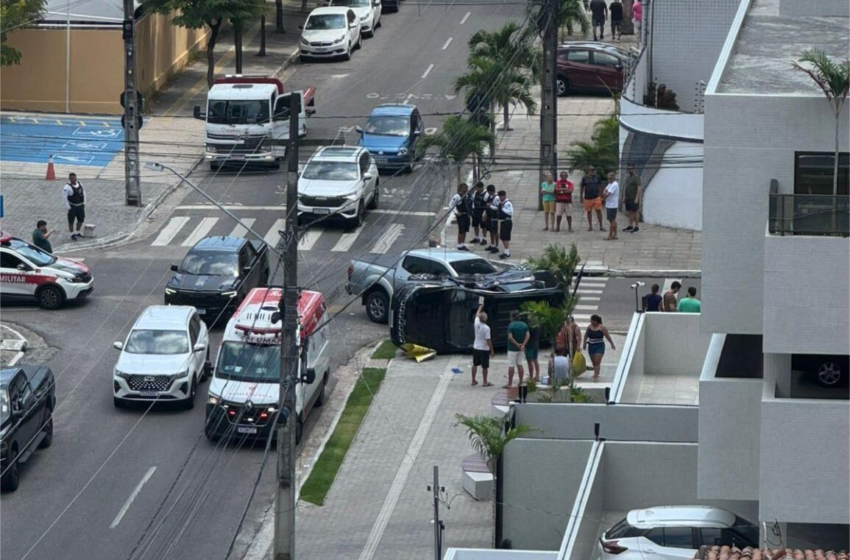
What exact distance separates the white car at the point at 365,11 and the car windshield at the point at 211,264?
2325 cm

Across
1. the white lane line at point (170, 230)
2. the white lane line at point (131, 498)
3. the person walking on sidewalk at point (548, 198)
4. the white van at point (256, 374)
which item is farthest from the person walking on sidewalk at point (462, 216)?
the white lane line at point (131, 498)

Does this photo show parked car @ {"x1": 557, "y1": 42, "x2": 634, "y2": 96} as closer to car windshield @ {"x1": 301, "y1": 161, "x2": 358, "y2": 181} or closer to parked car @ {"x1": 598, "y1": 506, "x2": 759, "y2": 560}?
car windshield @ {"x1": 301, "y1": 161, "x2": 358, "y2": 181}

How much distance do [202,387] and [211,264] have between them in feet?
14.7

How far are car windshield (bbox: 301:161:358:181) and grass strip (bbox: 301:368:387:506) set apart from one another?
9.70 metres

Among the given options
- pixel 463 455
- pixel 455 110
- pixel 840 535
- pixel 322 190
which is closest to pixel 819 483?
pixel 840 535

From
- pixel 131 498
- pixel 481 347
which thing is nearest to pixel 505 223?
pixel 481 347

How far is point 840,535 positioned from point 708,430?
6.61 ft

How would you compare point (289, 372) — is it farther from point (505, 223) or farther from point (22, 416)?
point (505, 223)

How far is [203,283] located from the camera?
4131 cm

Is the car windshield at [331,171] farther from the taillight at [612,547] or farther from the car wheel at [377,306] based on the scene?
the taillight at [612,547]

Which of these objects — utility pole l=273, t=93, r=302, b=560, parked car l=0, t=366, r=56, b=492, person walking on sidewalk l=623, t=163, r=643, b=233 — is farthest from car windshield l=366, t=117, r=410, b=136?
utility pole l=273, t=93, r=302, b=560

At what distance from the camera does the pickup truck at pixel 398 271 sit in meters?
41.3

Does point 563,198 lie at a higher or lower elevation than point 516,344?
higher

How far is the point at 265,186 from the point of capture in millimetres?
51438
